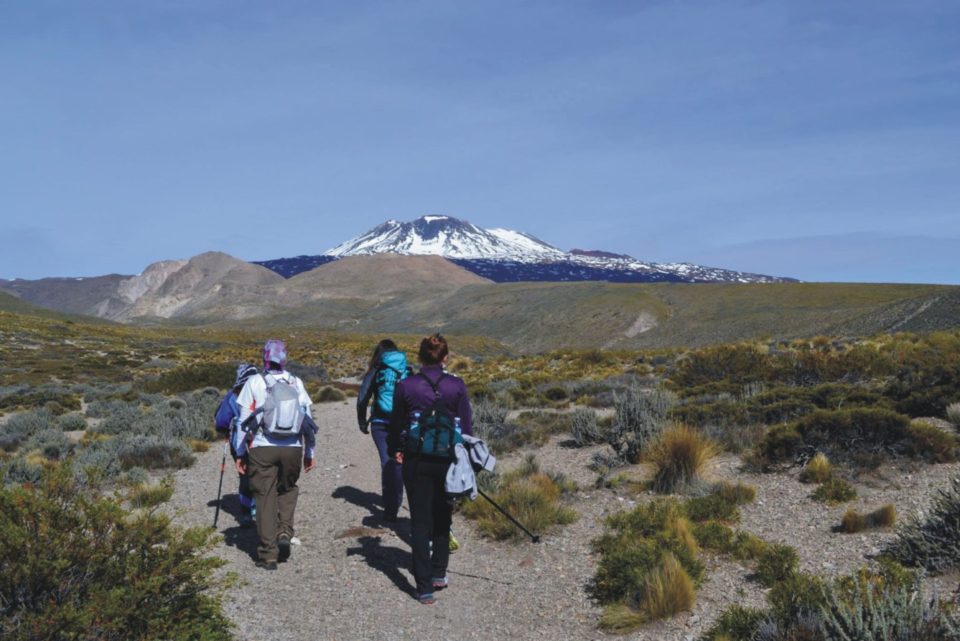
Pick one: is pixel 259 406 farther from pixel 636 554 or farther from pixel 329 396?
pixel 329 396

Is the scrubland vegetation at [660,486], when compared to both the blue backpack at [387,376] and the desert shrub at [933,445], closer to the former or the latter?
the desert shrub at [933,445]

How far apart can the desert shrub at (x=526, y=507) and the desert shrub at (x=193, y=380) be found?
19695mm

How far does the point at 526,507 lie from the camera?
759 cm

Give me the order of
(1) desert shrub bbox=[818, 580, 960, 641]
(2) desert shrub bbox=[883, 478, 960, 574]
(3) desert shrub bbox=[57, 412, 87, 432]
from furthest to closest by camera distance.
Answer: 1. (3) desert shrub bbox=[57, 412, 87, 432]
2. (2) desert shrub bbox=[883, 478, 960, 574]
3. (1) desert shrub bbox=[818, 580, 960, 641]

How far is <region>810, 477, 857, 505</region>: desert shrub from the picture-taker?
7.31 meters

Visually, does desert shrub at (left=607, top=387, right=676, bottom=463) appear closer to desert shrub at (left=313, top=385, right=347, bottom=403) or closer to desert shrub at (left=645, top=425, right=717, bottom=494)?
desert shrub at (left=645, top=425, right=717, bottom=494)

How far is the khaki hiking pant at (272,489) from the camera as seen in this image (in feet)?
20.2

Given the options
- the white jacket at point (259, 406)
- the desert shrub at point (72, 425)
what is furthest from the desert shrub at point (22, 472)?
the desert shrub at point (72, 425)

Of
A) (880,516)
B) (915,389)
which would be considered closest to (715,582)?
(880,516)

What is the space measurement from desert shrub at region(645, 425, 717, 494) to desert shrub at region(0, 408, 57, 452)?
41.3 ft

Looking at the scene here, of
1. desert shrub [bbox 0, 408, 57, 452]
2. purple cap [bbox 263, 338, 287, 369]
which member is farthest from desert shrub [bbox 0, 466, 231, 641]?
desert shrub [bbox 0, 408, 57, 452]

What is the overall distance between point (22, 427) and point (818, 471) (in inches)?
642

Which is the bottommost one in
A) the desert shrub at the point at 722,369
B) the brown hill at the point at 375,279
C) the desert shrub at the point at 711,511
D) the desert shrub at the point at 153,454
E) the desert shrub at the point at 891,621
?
the desert shrub at the point at 153,454

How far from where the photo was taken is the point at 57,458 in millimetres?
12516
